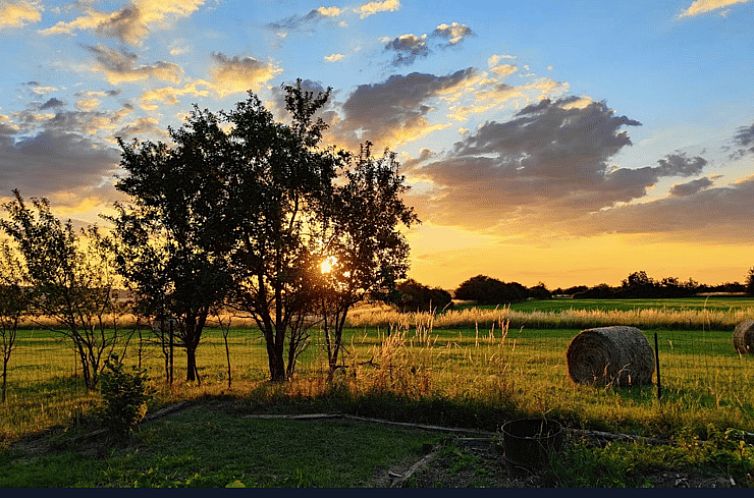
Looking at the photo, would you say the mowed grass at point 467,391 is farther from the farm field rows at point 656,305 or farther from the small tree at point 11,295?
the farm field rows at point 656,305

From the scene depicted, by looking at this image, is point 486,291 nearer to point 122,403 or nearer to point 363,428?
point 363,428

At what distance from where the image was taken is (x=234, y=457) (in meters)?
7.09

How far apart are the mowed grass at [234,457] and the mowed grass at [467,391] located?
87cm

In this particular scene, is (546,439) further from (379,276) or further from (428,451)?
(379,276)

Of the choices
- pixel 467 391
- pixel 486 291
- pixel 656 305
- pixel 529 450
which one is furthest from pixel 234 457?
pixel 486 291

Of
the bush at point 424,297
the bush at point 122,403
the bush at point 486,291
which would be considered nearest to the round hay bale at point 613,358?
the bush at point 122,403

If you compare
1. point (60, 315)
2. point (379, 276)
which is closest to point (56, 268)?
point (60, 315)

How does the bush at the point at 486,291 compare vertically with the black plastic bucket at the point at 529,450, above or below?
above

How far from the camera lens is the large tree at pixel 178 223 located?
11.5 metres

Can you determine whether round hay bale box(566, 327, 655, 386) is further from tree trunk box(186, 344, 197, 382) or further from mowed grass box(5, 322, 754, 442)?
tree trunk box(186, 344, 197, 382)

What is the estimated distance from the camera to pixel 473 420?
8.17 meters

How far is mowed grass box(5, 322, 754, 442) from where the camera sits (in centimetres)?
808

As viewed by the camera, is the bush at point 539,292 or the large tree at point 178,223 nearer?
the large tree at point 178,223

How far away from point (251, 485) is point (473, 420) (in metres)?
3.33
